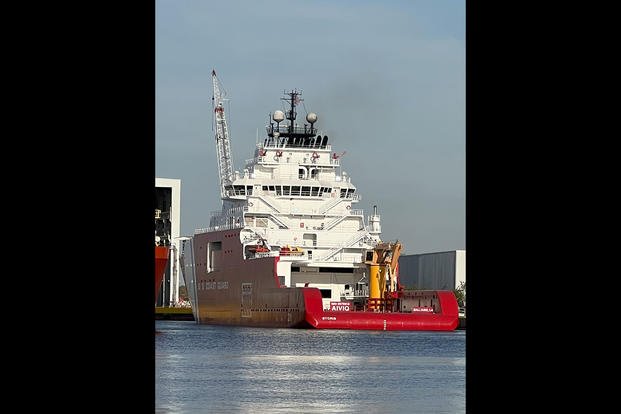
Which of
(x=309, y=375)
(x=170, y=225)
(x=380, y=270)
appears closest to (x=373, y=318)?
(x=380, y=270)

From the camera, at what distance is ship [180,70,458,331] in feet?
140

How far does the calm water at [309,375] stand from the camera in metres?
14.3

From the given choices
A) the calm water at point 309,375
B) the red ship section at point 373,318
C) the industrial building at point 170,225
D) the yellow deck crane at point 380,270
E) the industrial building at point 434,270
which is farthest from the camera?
the industrial building at point 434,270

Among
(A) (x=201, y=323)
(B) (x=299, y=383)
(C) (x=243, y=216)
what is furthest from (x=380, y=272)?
(B) (x=299, y=383)

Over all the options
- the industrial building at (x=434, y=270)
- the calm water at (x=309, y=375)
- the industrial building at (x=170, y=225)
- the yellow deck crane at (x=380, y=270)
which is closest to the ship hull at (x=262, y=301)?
the yellow deck crane at (x=380, y=270)

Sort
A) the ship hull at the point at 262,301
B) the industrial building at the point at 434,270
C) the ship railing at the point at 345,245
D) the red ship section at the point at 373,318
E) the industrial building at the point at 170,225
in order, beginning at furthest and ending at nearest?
the industrial building at the point at 434,270
the industrial building at the point at 170,225
the ship railing at the point at 345,245
the ship hull at the point at 262,301
the red ship section at the point at 373,318

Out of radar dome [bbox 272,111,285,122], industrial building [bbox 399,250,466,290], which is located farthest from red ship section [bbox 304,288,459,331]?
industrial building [bbox 399,250,466,290]

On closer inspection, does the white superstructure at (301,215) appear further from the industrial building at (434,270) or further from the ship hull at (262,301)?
the industrial building at (434,270)

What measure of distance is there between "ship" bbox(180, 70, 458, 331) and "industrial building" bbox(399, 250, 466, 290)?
103ft

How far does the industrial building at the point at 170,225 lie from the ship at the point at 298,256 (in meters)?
9.29

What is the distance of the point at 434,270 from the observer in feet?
285

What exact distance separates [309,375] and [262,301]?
24.0 metres

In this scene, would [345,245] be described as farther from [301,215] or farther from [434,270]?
[434,270]
